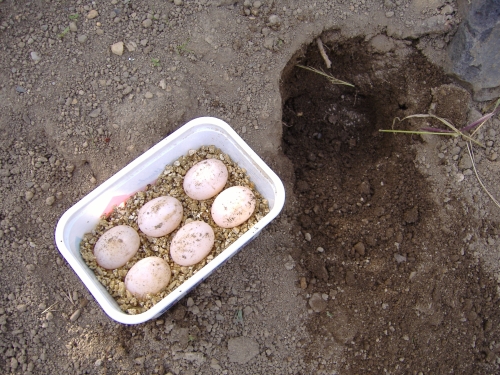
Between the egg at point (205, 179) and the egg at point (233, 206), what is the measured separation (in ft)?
0.17

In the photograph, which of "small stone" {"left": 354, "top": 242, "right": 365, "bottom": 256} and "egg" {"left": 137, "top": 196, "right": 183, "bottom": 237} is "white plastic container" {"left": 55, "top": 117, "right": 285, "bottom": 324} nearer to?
"egg" {"left": 137, "top": 196, "right": 183, "bottom": 237}

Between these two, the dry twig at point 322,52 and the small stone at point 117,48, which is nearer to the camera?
the small stone at point 117,48

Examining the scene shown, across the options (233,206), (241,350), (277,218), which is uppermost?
(233,206)

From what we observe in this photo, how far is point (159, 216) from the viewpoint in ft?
5.47

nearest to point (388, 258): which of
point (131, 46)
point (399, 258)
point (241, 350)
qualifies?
point (399, 258)

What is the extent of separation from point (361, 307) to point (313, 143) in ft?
2.83

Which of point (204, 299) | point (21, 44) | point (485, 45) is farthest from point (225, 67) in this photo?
point (485, 45)

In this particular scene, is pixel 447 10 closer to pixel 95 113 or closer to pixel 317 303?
pixel 317 303

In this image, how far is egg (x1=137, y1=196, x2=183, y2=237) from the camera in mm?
1669

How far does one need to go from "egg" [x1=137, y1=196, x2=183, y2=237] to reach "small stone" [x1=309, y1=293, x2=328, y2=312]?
75cm

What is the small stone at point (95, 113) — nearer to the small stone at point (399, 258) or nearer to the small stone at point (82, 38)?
the small stone at point (82, 38)

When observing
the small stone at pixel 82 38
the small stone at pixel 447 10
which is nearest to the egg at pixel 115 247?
the small stone at pixel 82 38

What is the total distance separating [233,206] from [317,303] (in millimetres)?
668

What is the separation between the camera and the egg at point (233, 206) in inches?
65.5
